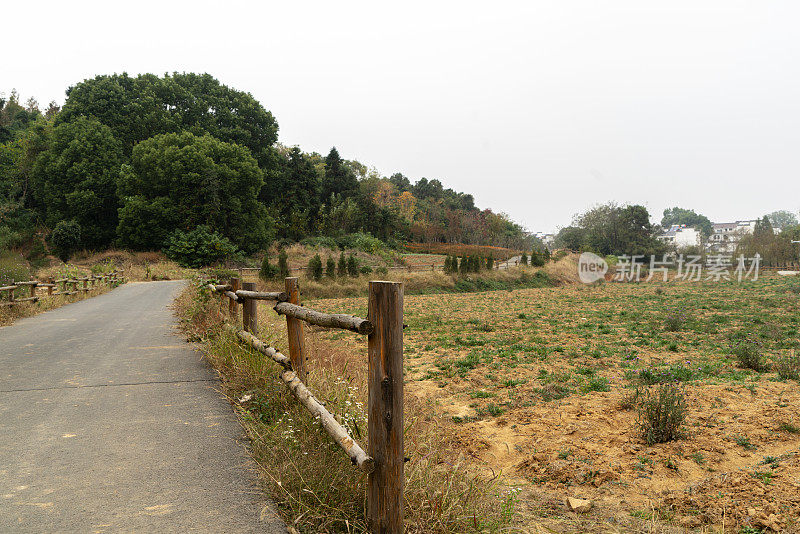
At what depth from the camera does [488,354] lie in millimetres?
10141

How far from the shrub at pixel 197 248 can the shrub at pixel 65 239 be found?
817 centimetres

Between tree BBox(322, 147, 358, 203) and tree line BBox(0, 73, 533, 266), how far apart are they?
13 centimetres

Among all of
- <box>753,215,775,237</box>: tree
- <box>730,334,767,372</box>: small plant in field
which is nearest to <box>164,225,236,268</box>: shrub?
<box>730,334,767,372</box>: small plant in field

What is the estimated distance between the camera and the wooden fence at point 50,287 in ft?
38.7

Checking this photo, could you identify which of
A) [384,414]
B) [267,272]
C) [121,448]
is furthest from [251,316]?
[267,272]

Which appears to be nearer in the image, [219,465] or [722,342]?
[219,465]

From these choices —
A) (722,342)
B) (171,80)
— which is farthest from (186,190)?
(722,342)

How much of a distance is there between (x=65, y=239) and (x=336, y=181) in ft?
89.6

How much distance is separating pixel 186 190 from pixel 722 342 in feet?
126

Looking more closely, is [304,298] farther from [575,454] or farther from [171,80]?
[171,80]

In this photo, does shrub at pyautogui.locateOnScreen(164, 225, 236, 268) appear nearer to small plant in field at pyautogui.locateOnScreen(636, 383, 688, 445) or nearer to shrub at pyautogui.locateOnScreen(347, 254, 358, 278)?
shrub at pyautogui.locateOnScreen(347, 254, 358, 278)

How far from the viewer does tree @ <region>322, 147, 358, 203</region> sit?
55.0 meters

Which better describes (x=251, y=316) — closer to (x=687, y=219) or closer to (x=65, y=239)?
(x=65, y=239)

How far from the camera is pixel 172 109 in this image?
46.8 metres
